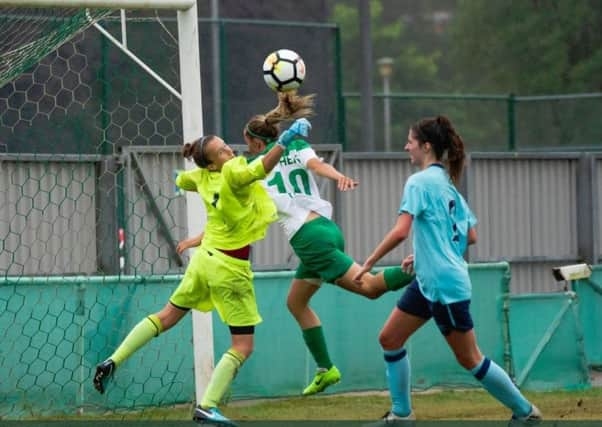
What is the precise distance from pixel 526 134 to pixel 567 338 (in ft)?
31.9

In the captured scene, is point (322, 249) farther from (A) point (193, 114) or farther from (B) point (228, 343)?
(B) point (228, 343)

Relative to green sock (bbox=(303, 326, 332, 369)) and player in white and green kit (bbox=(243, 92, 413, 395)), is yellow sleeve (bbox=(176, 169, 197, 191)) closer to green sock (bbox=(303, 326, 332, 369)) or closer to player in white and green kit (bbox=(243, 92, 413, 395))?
player in white and green kit (bbox=(243, 92, 413, 395))

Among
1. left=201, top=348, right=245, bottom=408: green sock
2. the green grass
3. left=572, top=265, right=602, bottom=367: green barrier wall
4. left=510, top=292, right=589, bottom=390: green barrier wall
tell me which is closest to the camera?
left=201, top=348, right=245, bottom=408: green sock

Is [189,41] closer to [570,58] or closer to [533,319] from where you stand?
[533,319]

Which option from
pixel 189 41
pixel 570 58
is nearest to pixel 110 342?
pixel 189 41

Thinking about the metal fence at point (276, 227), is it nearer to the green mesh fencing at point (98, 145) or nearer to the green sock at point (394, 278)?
the green mesh fencing at point (98, 145)

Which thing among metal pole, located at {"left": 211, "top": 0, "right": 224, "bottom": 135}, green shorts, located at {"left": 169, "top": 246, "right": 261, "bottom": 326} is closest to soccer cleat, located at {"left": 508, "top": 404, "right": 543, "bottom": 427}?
green shorts, located at {"left": 169, "top": 246, "right": 261, "bottom": 326}

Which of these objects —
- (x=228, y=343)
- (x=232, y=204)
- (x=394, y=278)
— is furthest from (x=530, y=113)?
(x=232, y=204)

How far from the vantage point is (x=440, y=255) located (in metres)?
8.72

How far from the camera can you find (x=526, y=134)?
2262 centimetres

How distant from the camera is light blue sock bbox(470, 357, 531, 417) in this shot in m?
8.77

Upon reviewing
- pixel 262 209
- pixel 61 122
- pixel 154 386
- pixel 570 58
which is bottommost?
pixel 154 386

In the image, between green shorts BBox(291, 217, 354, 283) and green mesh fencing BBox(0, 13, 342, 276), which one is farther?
green mesh fencing BBox(0, 13, 342, 276)

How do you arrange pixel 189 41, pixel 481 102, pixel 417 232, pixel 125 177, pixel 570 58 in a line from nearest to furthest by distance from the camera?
pixel 417 232 → pixel 189 41 → pixel 125 177 → pixel 481 102 → pixel 570 58
